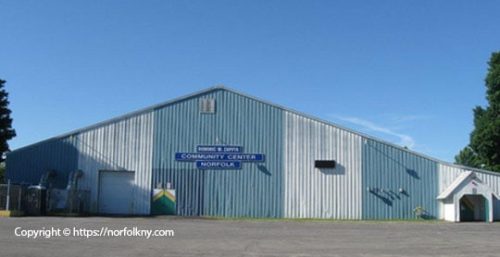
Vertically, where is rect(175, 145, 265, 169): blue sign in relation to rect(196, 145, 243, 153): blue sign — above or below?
below

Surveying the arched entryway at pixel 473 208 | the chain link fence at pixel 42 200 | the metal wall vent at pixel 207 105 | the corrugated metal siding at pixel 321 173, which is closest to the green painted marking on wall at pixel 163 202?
the chain link fence at pixel 42 200

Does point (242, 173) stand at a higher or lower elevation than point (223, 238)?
higher

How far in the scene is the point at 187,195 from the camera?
35188mm

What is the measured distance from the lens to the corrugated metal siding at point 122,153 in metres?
35.4

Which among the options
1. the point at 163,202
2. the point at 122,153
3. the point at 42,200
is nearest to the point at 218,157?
the point at 163,202

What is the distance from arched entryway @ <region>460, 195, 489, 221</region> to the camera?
33.7 meters

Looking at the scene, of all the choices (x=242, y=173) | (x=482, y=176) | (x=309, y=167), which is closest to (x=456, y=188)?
(x=482, y=176)

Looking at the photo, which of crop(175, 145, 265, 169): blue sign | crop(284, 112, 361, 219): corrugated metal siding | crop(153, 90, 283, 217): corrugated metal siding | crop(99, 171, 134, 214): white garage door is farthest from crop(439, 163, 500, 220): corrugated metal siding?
crop(99, 171, 134, 214): white garage door

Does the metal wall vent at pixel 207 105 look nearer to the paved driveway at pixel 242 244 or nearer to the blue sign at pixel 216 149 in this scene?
the blue sign at pixel 216 149

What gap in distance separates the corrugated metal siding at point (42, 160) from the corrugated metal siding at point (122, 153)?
2.08ft

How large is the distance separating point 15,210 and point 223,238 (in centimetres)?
1575

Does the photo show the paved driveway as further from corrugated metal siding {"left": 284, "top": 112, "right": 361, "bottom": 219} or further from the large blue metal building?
the large blue metal building

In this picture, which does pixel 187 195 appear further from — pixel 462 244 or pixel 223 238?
pixel 462 244

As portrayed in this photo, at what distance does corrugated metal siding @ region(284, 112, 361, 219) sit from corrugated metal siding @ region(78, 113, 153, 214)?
8529 millimetres
